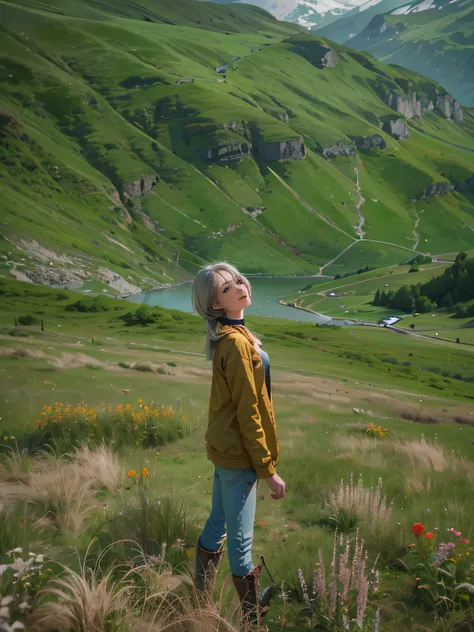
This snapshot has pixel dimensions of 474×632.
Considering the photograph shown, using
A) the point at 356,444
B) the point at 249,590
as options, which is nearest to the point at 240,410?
the point at 249,590

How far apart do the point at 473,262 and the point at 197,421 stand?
137733 mm

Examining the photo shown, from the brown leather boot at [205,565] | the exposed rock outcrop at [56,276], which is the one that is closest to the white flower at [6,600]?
the brown leather boot at [205,565]

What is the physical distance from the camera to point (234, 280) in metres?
6.00

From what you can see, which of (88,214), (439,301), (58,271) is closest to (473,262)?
(439,301)

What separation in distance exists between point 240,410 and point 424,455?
735 cm

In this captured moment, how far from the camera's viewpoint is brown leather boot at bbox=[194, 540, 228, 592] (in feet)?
19.3

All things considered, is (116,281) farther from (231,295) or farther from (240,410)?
(240,410)

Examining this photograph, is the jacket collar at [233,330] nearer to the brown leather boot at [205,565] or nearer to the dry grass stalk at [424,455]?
the brown leather boot at [205,565]

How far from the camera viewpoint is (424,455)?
11.5m

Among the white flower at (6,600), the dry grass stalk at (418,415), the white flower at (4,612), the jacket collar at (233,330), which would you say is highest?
the jacket collar at (233,330)

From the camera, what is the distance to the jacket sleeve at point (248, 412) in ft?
17.8

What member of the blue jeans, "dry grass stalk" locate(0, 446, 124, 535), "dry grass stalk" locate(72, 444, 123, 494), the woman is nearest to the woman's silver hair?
the woman

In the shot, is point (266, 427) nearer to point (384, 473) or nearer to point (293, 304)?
point (384, 473)

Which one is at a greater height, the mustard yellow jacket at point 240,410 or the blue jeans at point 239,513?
the mustard yellow jacket at point 240,410
